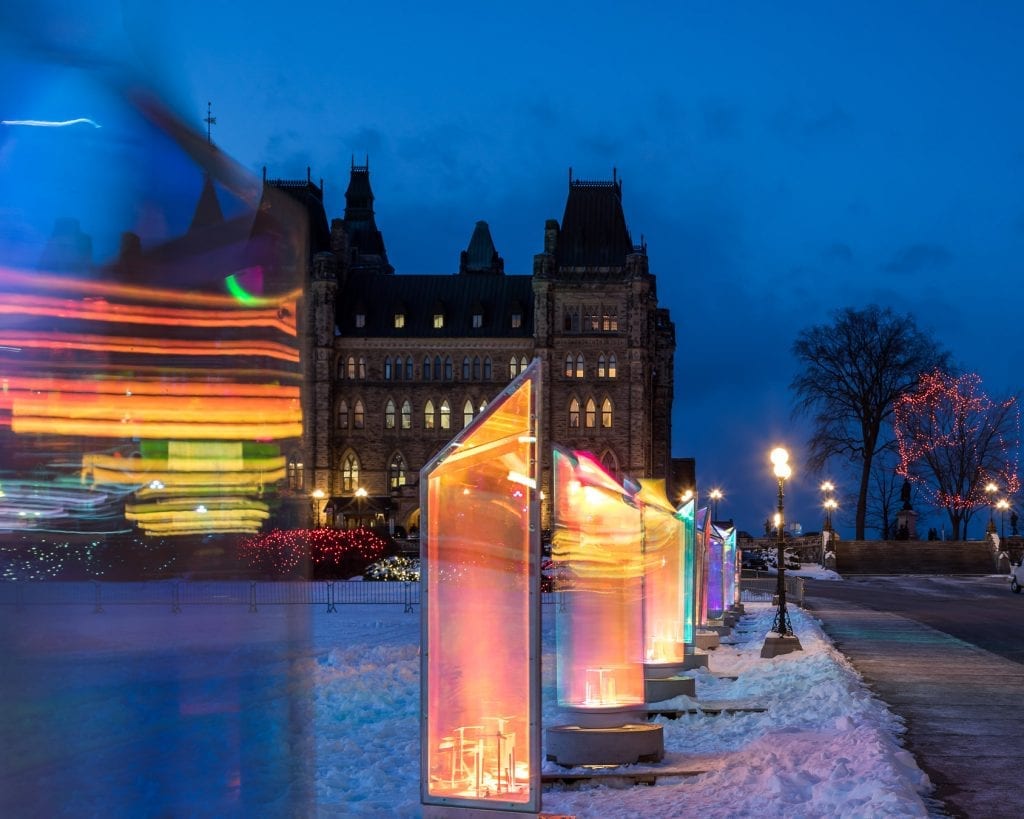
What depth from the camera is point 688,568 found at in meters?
19.8

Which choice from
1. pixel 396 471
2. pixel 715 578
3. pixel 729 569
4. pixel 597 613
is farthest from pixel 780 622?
pixel 396 471

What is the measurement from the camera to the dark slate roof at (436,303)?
250 feet

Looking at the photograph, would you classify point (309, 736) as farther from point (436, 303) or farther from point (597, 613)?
point (436, 303)

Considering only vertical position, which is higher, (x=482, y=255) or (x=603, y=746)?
(x=482, y=255)

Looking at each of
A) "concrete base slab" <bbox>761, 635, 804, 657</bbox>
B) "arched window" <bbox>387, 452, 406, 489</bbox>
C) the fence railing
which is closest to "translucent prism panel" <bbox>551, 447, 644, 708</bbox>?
"concrete base slab" <bbox>761, 635, 804, 657</bbox>

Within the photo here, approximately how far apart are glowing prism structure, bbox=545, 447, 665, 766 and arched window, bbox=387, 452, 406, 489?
62804mm

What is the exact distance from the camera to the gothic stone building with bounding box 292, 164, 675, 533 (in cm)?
7319

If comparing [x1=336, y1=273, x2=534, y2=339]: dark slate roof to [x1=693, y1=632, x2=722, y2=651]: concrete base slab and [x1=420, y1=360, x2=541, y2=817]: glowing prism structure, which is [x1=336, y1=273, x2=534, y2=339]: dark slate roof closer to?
[x1=693, y1=632, x2=722, y2=651]: concrete base slab

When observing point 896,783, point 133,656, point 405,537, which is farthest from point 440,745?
point 405,537

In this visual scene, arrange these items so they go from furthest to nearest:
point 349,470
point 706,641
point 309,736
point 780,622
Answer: point 349,470, point 706,641, point 780,622, point 309,736

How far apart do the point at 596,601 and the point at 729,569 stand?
72.8 feet

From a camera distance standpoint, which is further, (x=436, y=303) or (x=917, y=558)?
(x=436, y=303)

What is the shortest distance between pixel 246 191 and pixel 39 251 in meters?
2.68

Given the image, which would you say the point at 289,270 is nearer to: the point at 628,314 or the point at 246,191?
the point at 246,191
